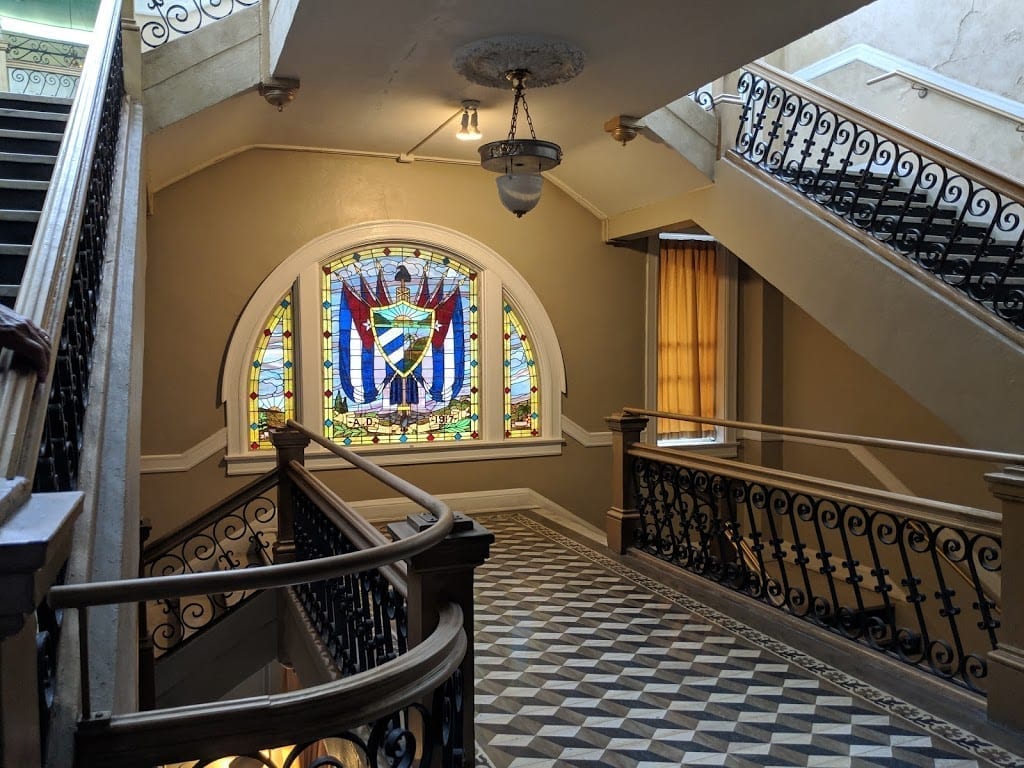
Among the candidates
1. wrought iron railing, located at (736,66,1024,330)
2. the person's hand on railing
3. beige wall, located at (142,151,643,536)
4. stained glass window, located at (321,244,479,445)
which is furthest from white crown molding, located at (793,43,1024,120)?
the person's hand on railing

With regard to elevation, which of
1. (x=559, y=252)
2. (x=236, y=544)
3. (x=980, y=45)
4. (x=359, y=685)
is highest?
(x=980, y=45)

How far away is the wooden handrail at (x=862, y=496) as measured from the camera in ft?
12.1

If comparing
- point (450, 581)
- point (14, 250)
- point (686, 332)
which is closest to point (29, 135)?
point (14, 250)

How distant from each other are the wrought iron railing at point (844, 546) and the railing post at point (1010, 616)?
0.29ft

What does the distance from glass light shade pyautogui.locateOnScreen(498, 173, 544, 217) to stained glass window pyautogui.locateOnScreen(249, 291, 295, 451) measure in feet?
9.57

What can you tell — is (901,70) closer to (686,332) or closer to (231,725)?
(686,332)

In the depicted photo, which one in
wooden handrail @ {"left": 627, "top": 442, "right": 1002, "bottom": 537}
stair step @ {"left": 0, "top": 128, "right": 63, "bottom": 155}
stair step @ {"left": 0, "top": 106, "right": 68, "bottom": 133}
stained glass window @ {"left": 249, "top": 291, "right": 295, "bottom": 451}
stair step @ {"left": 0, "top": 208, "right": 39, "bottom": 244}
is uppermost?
stair step @ {"left": 0, "top": 106, "right": 68, "bottom": 133}

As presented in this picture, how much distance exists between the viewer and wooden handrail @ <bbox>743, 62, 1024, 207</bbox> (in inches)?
199

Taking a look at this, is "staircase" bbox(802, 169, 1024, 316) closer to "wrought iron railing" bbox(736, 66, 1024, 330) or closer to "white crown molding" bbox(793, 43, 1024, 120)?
"wrought iron railing" bbox(736, 66, 1024, 330)

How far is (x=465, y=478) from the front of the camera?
8.17 meters

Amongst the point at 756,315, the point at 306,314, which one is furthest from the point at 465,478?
the point at 756,315

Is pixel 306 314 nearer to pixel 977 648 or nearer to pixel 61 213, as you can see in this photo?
pixel 61 213

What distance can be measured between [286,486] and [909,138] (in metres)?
4.94

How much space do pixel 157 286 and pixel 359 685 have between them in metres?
5.72
